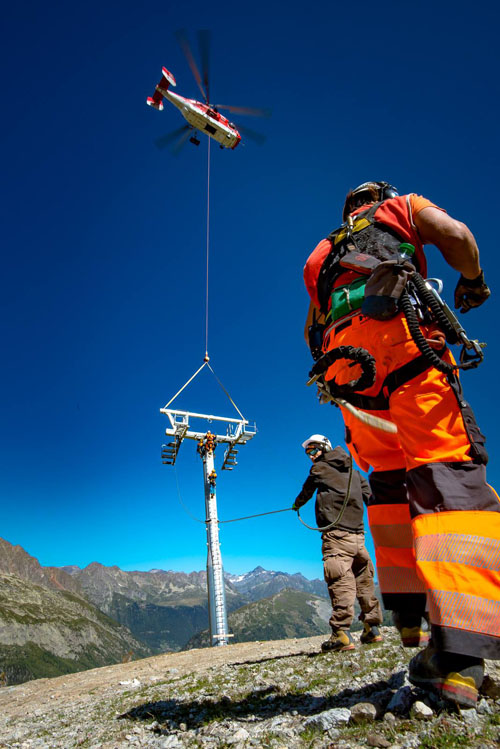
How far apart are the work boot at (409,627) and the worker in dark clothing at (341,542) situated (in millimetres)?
3275

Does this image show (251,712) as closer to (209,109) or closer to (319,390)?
(319,390)

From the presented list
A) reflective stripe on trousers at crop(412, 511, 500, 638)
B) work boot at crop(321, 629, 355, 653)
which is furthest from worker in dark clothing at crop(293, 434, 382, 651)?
reflective stripe on trousers at crop(412, 511, 500, 638)

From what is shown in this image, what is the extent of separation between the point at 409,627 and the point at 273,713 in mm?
1037

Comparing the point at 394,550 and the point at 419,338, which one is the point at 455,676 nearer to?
the point at 394,550

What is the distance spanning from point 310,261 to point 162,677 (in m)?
5.86

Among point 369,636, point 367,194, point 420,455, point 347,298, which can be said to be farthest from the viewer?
point 369,636

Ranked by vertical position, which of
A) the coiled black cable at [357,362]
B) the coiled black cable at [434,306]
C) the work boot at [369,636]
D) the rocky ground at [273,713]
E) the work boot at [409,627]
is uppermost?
the coiled black cable at [434,306]

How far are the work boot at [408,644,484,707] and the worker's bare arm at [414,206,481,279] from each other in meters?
2.16

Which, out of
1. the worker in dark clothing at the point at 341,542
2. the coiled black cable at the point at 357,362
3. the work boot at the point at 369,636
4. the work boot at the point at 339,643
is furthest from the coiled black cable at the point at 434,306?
the work boot at the point at 369,636

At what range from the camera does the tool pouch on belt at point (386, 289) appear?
2375 millimetres

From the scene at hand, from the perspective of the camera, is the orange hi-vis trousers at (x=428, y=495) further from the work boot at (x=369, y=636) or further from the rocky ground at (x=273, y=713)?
the work boot at (x=369, y=636)

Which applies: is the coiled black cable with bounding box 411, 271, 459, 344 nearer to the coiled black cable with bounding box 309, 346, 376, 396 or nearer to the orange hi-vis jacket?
the orange hi-vis jacket

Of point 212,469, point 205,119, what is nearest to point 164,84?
point 205,119

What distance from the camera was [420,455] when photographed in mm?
2121
